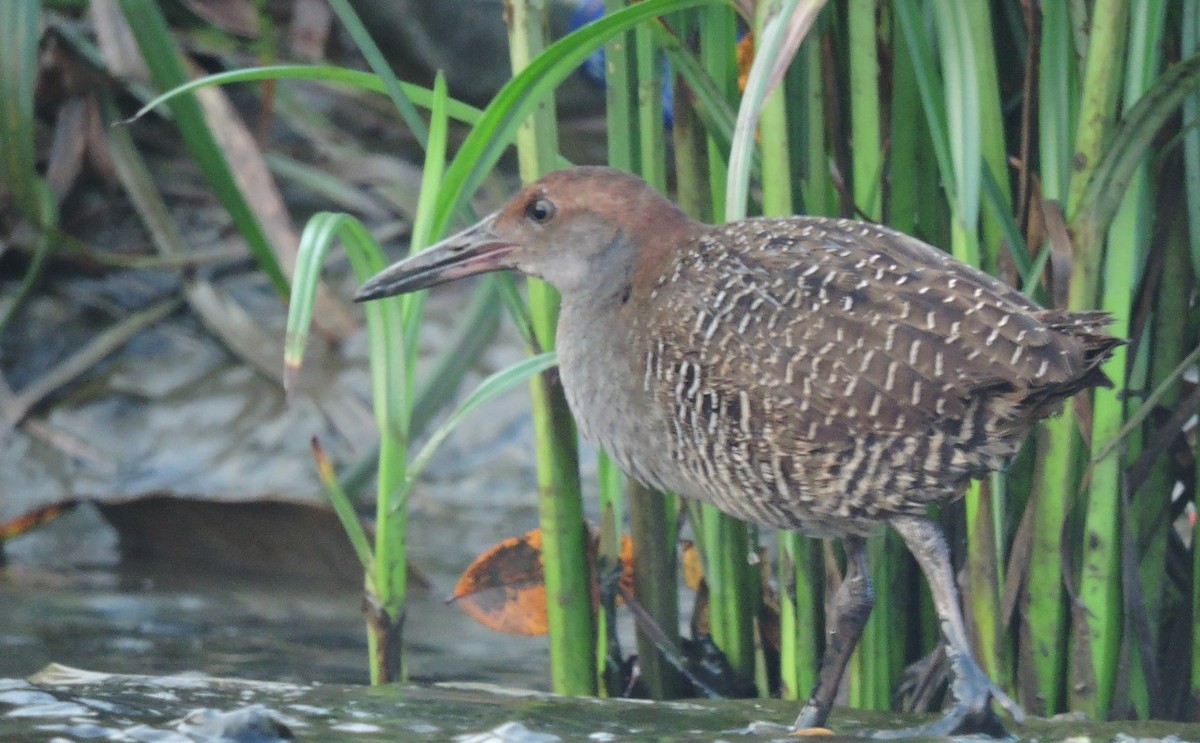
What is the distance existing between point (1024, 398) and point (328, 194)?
3621mm

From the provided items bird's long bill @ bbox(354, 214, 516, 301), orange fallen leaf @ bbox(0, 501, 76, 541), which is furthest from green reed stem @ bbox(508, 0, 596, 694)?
orange fallen leaf @ bbox(0, 501, 76, 541)

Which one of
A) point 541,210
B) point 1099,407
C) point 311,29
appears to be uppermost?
point 311,29

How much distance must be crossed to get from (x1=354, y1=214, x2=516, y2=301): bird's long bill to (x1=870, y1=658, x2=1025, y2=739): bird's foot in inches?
45.2

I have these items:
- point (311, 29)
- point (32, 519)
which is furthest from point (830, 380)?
point (311, 29)

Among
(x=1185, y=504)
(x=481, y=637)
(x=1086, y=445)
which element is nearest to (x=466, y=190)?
(x=1086, y=445)

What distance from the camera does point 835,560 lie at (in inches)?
131

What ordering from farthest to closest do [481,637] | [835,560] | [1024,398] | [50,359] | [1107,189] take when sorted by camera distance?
1. [50,359]
2. [481,637]
3. [835,560]
4. [1107,189]
5. [1024,398]

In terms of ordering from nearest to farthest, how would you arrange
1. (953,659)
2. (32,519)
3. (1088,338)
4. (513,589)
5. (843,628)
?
(1088,338), (953,659), (843,628), (513,589), (32,519)

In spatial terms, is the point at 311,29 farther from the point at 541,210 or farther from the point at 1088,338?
the point at 1088,338

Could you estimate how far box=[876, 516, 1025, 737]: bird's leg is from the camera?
287 centimetres

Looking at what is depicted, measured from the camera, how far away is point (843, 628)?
121 inches

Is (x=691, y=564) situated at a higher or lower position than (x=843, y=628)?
higher

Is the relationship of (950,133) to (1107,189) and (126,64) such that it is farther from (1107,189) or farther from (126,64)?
(126,64)

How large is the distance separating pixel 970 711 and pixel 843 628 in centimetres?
29
